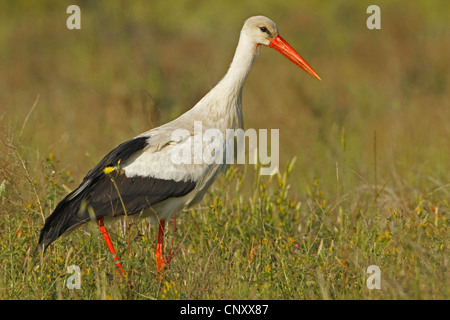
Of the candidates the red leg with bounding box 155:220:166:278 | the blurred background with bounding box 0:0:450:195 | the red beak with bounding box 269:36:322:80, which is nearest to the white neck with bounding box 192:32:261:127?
the red beak with bounding box 269:36:322:80

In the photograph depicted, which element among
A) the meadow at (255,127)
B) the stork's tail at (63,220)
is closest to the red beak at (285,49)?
the meadow at (255,127)

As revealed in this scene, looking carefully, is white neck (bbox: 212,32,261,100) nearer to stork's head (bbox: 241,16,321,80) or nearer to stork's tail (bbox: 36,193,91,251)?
stork's head (bbox: 241,16,321,80)

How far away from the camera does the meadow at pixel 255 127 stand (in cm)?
372

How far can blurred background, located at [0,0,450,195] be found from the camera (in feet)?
22.9

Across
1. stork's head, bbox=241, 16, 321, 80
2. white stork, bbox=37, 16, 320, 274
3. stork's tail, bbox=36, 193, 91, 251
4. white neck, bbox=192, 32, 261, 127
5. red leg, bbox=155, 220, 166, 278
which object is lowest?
red leg, bbox=155, 220, 166, 278

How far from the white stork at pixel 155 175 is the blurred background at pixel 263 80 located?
1163 mm

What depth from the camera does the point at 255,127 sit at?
8.21 meters

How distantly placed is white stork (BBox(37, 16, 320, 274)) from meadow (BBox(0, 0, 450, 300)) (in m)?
0.14

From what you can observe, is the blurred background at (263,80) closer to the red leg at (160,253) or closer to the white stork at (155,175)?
the white stork at (155,175)

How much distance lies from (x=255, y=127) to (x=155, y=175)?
393cm

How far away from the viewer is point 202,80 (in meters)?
9.80

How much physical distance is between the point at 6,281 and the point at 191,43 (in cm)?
819

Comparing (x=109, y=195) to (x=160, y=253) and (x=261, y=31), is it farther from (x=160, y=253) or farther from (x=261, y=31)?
(x=261, y=31)

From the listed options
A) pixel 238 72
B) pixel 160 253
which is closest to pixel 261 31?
pixel 238 72
